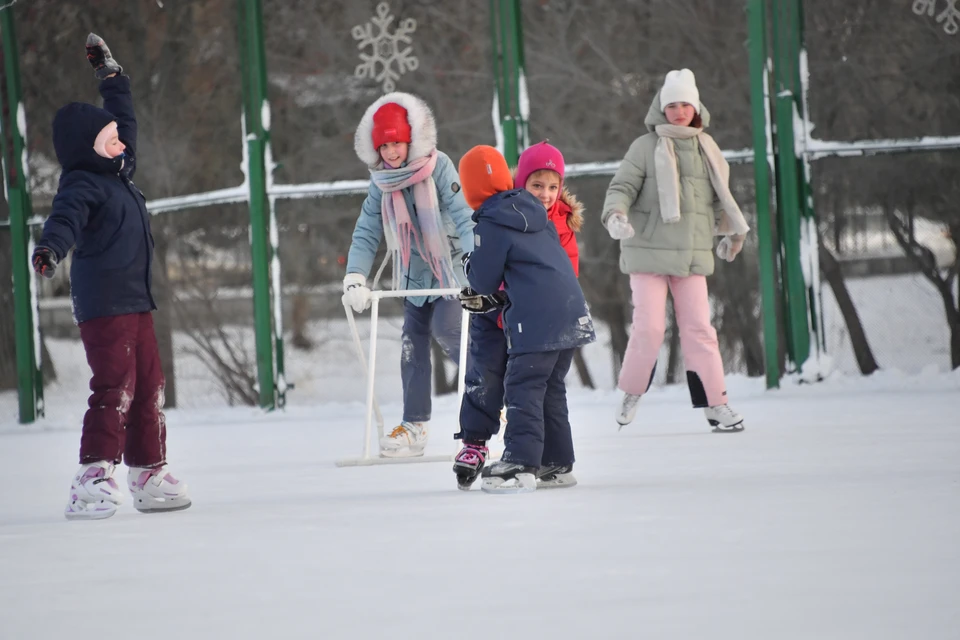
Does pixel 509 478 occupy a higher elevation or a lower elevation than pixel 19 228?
lower

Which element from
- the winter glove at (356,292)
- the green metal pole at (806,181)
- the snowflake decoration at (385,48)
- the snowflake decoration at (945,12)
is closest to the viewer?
the winter glove at (356,292)

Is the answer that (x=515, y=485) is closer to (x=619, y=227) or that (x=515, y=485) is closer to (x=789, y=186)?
(x=619, y=227)

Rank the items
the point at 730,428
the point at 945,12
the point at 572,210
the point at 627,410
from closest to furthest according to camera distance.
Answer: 1. the point at 572,210
2. the point at 730,428
3. the point at 627,410
4. the point at 945,12

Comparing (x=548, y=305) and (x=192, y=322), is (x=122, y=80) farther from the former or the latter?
(x=192, y=322)

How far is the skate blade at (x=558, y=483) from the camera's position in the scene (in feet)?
13.4

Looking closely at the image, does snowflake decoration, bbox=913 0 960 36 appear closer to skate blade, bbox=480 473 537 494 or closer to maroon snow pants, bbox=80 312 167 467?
skate blade, bbox=480 473 537 494

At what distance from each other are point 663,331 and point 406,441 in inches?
52.7

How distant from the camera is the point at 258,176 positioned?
7.87 meters

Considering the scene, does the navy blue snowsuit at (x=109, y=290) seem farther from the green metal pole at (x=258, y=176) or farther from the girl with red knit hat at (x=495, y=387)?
the green metal pole at (x=258, y=176)

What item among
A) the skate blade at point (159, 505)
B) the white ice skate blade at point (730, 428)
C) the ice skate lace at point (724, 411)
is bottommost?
the white ice skate blade at point (730, 428)

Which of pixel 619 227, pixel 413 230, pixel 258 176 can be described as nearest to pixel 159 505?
pixel 413 230

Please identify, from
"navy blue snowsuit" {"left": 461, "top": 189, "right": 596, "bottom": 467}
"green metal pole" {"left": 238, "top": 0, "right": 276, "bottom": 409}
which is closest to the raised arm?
"navy blue snowsuit" {"left": 461, "top": 189, "right": 596, "bottom": 467}

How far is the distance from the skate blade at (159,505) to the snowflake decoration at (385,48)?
4.35 metres

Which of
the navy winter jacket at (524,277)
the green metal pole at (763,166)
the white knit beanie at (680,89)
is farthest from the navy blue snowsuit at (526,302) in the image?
the green metal pole at (763,166)
